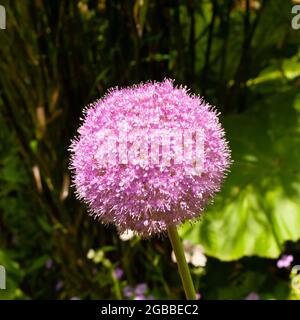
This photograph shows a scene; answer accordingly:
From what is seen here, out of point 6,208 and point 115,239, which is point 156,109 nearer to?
point 115,239

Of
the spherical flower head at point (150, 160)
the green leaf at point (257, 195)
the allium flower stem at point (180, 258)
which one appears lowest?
the green leaf at point (257, 195)

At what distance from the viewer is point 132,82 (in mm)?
1499

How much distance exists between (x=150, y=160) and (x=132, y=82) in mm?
811

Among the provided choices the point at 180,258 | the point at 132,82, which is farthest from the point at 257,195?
the point at 180,258

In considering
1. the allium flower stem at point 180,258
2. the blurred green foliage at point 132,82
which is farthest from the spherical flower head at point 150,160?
the blurred green foliage at point 132,82

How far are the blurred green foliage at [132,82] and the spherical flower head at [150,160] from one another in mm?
661

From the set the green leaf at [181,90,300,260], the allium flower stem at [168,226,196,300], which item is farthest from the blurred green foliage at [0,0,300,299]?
the allium flower stem at [168,226,196,300]

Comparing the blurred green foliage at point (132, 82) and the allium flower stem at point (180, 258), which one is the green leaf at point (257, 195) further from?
the allium flower stem at point (180, 258)

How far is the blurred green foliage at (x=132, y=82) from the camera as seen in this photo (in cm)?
144

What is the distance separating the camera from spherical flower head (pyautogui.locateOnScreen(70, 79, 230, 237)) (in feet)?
2.35

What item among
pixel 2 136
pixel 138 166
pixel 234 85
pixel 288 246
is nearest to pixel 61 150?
pixel 2 136

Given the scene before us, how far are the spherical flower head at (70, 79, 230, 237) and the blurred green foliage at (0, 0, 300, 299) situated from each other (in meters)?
0.66

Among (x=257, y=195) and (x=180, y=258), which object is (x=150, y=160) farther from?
(x=257, y=195)

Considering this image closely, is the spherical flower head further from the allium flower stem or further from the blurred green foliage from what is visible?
the blurred green foliage
